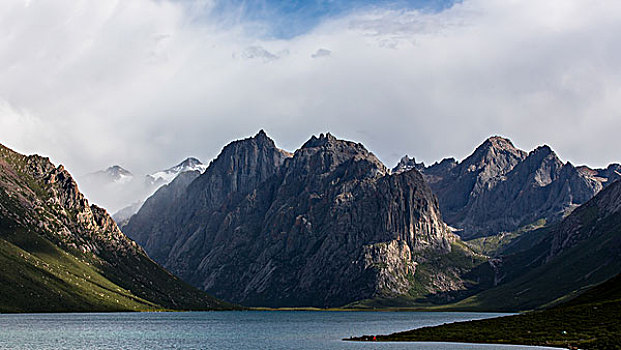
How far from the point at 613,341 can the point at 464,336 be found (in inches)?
1566

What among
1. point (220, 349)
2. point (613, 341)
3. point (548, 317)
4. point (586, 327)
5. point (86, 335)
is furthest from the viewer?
point (86, 335)

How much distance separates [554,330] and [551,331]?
0.97 meters

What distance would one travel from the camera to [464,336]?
155 m

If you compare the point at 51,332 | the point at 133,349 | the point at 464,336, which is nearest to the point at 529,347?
the point at 464,336

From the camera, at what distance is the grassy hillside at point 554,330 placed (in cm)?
12925

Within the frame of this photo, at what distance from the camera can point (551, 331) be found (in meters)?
147

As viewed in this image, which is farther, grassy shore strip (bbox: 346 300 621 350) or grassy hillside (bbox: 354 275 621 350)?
grassy hillside (bbox: 354 275 621 350)

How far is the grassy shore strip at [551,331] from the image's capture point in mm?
128875

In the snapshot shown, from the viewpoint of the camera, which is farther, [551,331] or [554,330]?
[554,330]

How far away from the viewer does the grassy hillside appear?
12925 cm

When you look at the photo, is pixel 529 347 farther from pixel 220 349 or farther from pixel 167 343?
pixel 167 343

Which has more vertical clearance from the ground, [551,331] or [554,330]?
[554,330]

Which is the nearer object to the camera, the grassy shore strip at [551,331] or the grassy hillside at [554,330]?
the grassy shore strip at [551,331]

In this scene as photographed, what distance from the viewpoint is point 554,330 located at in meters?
147
